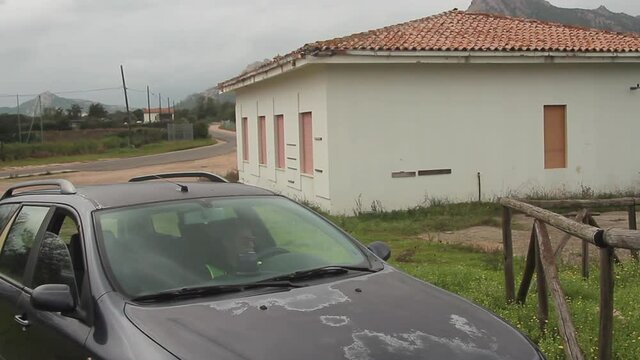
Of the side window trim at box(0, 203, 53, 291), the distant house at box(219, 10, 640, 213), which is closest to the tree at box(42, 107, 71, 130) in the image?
the distant house at box(219, 10, 640, 213)

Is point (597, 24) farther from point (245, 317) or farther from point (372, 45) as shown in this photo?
point (245, 317)

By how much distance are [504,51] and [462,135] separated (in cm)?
207

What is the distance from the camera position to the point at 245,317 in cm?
313

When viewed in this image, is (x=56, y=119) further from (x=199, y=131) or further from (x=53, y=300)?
(x=53, y=300)

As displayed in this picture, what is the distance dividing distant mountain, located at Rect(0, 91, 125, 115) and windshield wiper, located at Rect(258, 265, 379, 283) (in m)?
68.3

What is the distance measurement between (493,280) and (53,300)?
16.7 feet

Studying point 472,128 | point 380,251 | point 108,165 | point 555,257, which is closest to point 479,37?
point 472,128

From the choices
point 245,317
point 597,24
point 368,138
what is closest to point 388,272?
point 245,317

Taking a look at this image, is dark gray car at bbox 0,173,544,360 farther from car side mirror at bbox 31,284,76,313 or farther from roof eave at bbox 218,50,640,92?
roof eave at bbox 218,50,640,92

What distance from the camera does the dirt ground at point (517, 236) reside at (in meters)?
10.2

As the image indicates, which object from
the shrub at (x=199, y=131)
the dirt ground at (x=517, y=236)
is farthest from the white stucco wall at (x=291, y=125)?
the shrub at (x=199, y=131)

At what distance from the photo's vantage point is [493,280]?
293 inches

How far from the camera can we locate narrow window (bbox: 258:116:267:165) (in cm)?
2167

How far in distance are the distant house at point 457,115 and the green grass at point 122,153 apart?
Result: 122 ft
